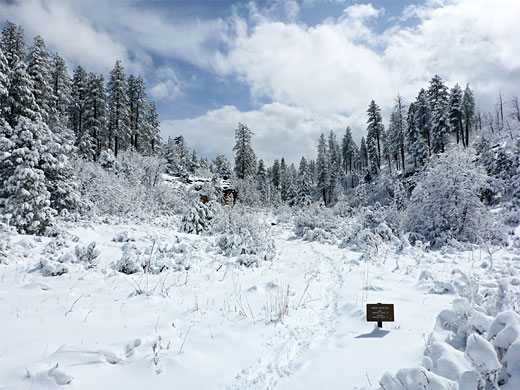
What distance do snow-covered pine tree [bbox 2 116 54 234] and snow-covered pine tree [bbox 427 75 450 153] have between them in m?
41.2

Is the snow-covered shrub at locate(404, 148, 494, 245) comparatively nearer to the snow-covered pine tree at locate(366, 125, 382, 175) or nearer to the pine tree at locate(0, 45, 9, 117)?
the pine tree at locate(0, 45, 9, 117)

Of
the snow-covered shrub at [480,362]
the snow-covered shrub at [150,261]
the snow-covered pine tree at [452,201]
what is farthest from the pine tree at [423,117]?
the snow-covered shrub at [480,362]

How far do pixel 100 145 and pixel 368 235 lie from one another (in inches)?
1254

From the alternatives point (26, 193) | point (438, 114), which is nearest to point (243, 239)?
point (26, 193)

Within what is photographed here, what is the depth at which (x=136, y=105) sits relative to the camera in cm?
3584

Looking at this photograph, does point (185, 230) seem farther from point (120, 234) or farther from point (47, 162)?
point (47, 162)

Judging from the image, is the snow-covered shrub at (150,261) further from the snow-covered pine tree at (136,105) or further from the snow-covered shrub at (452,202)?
the snow-covered pine tree at (136,105)

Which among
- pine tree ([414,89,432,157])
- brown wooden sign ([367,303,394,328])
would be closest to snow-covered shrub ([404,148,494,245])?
brown wooden sign ([367,303,394,328])

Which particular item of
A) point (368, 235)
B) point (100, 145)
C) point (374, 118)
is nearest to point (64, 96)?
point (100, 145)

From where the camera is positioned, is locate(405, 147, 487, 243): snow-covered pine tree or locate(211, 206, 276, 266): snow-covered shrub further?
locate(405, 147, 487, 243): snow-covered pine tree

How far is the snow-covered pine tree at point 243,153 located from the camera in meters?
45.7

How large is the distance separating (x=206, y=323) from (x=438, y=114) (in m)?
41.4

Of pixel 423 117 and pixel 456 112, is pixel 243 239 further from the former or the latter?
pixel 456 112

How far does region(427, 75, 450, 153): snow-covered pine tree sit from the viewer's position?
1368 inches
